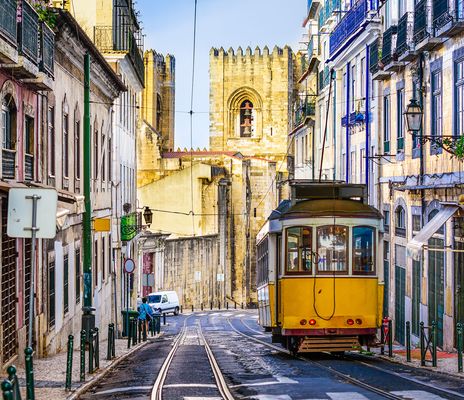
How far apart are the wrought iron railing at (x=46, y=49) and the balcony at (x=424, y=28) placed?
8357 millimetres

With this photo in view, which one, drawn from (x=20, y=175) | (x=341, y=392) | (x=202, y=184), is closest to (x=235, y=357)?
(x=20, y=175)

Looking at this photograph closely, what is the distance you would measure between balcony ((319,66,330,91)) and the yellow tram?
25.0 m

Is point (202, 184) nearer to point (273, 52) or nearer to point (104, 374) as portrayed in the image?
point (273, 52)

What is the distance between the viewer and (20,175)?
1891cm

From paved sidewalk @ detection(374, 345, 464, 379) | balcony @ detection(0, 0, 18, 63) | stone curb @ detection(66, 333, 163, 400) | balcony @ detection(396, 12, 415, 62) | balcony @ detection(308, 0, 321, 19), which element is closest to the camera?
stone curb @ detection(66, 333, 163, 400)

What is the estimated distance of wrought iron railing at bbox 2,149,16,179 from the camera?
17.3m

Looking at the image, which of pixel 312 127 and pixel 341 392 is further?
pixel 312 127

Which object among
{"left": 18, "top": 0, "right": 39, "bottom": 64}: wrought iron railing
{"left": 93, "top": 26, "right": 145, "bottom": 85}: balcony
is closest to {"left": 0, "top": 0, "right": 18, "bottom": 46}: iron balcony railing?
{"left": 18, "top": 0, "right": 39, "bottom": 64}: wrought iron railing

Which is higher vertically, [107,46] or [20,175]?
[107,46]

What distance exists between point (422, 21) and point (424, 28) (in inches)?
10.0

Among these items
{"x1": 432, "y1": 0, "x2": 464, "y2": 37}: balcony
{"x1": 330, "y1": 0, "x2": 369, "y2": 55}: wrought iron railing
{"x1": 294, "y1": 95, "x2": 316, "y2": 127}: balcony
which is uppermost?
{"x1": 330, "y1": 0, "x2": 369, "y2": 55}: wrought iron railing

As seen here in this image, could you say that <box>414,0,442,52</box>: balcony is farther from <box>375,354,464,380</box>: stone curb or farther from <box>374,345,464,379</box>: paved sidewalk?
<box>375,354,464,380</box>: stone curb

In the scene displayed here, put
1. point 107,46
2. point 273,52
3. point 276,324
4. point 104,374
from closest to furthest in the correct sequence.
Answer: point 104,374
point 276,324
point 107,46
point 273,52

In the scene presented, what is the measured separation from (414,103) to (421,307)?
622cm
